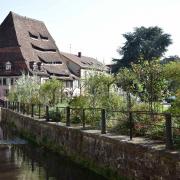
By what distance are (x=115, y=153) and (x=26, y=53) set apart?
54.9 m

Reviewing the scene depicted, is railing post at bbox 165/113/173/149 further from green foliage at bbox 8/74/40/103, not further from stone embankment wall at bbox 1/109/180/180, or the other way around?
green foliage at bbox 8/74/40/103

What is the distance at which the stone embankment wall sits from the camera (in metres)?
10.3

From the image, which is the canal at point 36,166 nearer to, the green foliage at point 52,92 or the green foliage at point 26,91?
the green foliage at point 52,92

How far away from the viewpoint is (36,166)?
635 inches

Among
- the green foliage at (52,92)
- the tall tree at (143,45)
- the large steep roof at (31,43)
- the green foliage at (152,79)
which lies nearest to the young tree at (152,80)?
the green foliage at (152,79)

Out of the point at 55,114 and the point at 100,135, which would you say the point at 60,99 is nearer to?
the point at 55,114

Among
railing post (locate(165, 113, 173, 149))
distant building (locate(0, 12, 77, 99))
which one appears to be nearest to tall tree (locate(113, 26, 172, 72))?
distant building (locate(0, 12, 77, 99))

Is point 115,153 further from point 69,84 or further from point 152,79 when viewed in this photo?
point 69,84

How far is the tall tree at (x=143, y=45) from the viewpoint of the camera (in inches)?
1943

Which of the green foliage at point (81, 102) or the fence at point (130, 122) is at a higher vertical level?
the green foliage at point (81, 102)

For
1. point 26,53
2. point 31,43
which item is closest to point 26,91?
point 26,53

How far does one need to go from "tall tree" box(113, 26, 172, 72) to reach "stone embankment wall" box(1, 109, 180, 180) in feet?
99.3

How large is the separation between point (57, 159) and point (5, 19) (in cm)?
5840

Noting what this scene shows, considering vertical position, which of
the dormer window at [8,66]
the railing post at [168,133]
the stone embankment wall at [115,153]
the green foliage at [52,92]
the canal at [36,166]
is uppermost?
the dormer window at [8,66]
